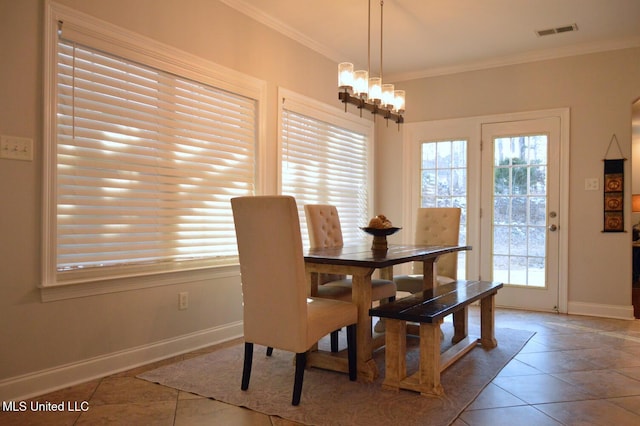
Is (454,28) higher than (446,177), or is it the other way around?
(454,28)

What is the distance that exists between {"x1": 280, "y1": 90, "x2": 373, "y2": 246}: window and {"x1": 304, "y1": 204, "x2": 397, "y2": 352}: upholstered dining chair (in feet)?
2.00

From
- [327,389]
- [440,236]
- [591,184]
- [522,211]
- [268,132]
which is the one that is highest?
[268,132]

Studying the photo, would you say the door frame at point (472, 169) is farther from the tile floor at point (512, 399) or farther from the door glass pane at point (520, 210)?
the tile floor at point (512, 399)

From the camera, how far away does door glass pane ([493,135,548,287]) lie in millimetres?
4996

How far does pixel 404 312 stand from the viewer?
2.60m

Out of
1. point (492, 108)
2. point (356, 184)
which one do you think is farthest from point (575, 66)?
point (356, 184)

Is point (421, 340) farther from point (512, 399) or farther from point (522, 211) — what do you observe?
point (522, 211)

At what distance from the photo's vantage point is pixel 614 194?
4.62 m

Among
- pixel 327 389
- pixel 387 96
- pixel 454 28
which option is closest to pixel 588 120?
pixel 454 28

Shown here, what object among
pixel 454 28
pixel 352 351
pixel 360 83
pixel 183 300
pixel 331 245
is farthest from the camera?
pixel 454 28

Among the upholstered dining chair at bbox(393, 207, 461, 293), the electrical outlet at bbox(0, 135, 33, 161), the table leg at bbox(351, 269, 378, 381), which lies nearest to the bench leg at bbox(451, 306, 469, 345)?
the upholstered dining chair at bbox(393, 207, 461, 293)

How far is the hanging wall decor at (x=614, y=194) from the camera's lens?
4.60 meters

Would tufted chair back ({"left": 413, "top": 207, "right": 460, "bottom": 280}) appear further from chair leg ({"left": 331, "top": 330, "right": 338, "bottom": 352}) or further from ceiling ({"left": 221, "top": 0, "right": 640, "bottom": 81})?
ceiling ({"left": 221, "top": 0, "right": 640, "bottom": 81})

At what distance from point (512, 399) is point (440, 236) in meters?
2.02
